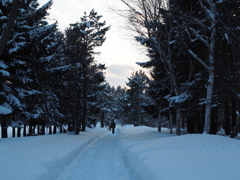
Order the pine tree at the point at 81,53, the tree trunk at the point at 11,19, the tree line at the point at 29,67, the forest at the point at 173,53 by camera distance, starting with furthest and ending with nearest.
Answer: the pine tree at the point at 81,53 → the tree line at the point at 29,67 → the forest at the point at 173,53 → the tree trunk at the point at 11,19

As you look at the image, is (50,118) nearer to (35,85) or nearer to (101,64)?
(35,85)

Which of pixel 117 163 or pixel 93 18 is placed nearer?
pixel 117 163

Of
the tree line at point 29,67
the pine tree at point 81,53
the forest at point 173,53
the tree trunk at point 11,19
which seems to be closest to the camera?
the tree trunk at point 11,19

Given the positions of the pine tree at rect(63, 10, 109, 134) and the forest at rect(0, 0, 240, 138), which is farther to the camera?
the pine tree at rect(63, 10, 109, 134)

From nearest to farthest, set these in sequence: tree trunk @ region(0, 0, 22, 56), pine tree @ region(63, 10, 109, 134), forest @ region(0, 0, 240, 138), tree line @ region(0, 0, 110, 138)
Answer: tree trunk @ region(0, 0, 22, 56)
forest @ region(0, 0, 240, 138)
tree line @ region(0, 0, 110, 138)
pine tree @ region(63, 10, 109, 134)

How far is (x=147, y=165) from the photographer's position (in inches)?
214

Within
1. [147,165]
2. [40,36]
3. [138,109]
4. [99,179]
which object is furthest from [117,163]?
[138,109]

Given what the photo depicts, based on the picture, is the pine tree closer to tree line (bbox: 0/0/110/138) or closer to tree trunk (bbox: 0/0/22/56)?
tree line (bbox: 0/0/110/138)

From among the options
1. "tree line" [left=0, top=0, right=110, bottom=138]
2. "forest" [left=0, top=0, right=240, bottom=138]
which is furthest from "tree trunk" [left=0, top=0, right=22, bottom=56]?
"forest" [left=0, top=0, right=240, bottom=138]

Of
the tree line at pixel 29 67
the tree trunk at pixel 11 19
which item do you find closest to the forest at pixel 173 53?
the tree line at pixel 29 67

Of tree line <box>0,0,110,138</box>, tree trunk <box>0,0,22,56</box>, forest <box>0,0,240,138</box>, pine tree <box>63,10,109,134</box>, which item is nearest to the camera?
tree trunk <box>0,0,22,56</box>

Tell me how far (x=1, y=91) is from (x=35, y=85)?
167 inches

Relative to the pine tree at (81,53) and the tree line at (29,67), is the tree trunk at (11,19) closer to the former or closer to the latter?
the tree line at (29,67)

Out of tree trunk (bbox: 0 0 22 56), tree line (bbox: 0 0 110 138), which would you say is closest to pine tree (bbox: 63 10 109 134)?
tree line (bbox: 0 0 110 138)
